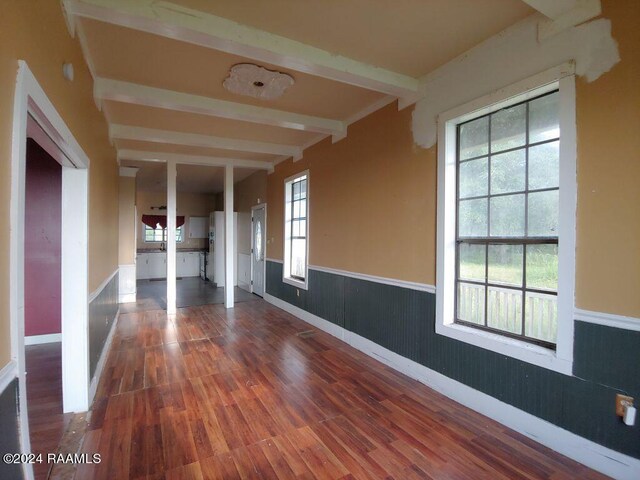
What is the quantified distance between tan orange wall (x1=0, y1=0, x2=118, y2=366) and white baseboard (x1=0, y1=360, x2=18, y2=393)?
30 mm

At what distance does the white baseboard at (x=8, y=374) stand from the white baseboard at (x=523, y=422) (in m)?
2.86

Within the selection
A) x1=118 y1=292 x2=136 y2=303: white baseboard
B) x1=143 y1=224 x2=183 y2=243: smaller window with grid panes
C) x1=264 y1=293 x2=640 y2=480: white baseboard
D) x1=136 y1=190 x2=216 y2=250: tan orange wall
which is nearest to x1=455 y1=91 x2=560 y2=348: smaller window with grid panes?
x1=264 y1=293 x2=640 y2=480: white baseboard

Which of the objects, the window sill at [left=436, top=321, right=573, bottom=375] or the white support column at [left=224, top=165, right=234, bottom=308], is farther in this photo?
the white support column at [left=224, top=165, right=234, bottom=308]

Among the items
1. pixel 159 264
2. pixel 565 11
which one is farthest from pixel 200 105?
pixel 159 264

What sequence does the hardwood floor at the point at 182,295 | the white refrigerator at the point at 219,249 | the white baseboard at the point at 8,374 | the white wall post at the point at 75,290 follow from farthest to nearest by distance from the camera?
the white refrigerator at the point at 219,249, the hardwood floor at the point at 182,295, the white wall post at the point at 75,290, the white baseboard at the point at 8,374

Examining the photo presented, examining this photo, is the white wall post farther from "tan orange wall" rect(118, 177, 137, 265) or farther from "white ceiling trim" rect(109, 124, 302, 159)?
"tan orange wall" rect(118, 177, 137, 265)

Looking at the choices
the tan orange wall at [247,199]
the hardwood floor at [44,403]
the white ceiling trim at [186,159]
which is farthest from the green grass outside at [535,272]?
the tan orange wall at [247,199]

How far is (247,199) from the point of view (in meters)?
8.11

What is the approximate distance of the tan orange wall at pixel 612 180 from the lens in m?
1.78

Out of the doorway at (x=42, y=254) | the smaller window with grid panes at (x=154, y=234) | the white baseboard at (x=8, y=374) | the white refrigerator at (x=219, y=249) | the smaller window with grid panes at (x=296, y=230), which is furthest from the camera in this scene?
the smaller window with grid panes at (x=154, y=234)

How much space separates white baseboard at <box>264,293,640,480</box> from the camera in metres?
1.86

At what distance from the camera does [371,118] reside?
3.78 m

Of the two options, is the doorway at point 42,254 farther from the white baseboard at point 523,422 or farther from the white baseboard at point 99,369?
the white baseboard at point 523,422

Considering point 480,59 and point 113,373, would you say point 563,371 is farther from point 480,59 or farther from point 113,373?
point 113,373
